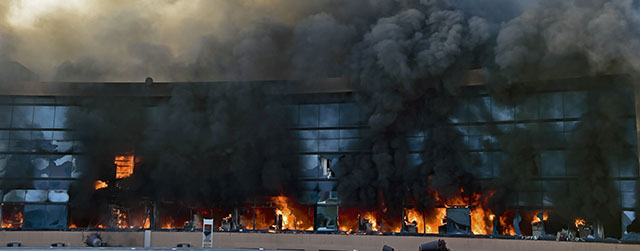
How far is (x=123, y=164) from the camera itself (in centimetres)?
4134

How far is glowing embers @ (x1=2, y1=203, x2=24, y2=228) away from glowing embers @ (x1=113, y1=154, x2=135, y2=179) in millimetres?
6711

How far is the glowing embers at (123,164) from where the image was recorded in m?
41.2

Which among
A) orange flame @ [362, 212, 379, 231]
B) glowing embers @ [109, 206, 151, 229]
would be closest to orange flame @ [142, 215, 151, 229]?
glowing embers @ [109, 206, 151, 229]

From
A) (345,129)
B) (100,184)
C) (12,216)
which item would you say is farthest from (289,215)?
(12,216)

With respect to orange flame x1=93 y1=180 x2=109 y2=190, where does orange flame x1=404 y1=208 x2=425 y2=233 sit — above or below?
below

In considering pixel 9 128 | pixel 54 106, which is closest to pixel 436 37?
pixel 54 106

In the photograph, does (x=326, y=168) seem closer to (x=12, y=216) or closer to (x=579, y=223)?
(x=579, y=223)

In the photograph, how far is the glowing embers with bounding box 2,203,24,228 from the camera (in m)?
40.4

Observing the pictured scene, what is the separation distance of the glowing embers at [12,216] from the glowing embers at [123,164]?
22.0 ft

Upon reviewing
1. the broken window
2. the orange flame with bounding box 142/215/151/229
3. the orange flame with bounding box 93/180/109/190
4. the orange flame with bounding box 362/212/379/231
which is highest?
the broken window

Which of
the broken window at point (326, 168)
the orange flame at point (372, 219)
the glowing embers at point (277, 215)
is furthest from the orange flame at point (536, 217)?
the glowing embers at point (277, 215)

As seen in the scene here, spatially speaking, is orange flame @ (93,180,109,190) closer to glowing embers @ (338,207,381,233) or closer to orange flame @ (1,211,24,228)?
orange flame @ (1,211,24,228)

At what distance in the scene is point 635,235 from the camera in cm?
3128

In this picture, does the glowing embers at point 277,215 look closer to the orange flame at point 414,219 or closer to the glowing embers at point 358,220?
the glowing embers at point 358,220
